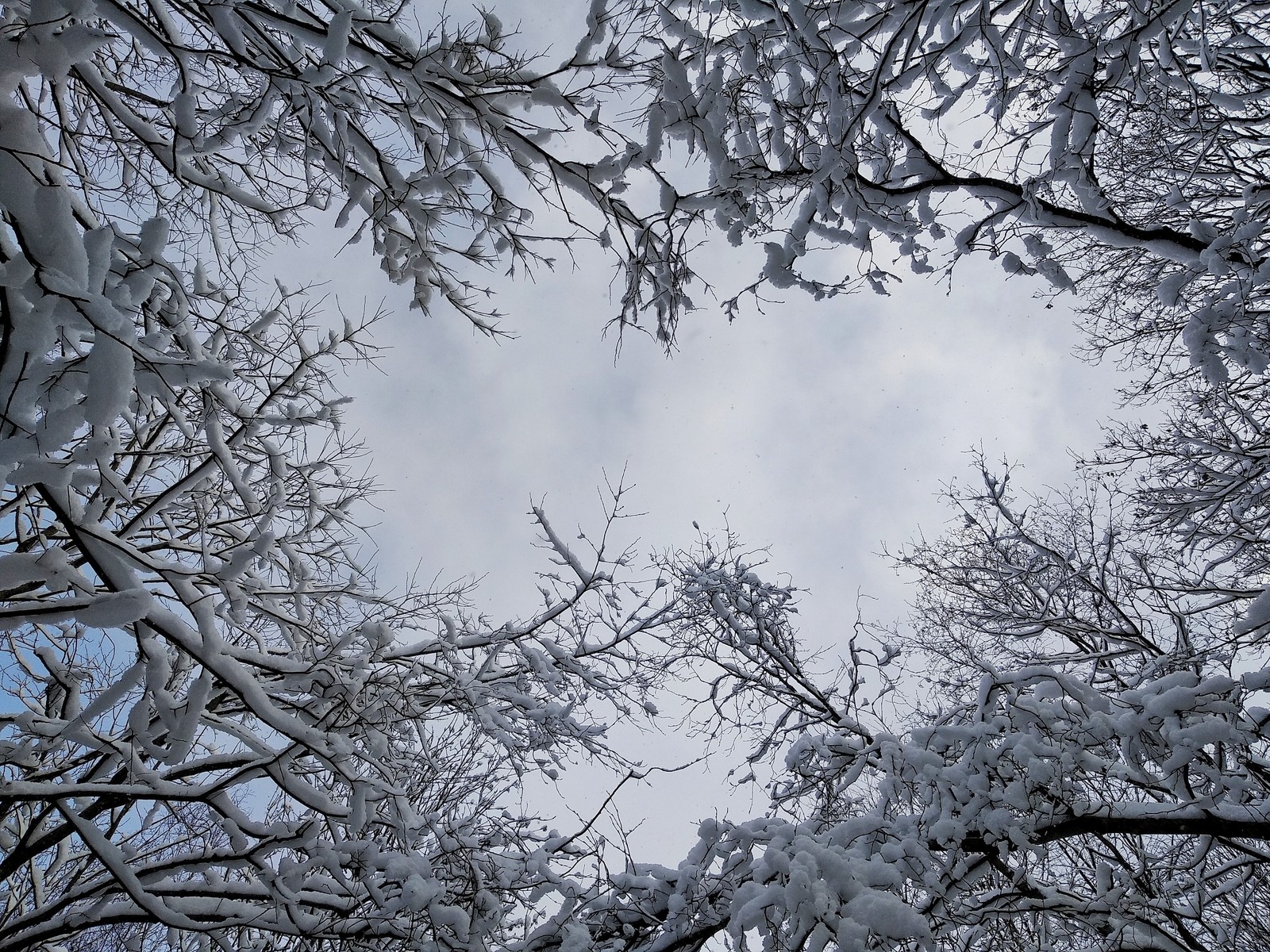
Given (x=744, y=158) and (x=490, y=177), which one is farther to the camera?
→ (x=490, y=177)

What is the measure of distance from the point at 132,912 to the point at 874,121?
5.77 meters

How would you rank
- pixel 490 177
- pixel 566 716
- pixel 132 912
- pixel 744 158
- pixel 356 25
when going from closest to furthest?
pixel 356 25 → pixel 744 158 → pixel 490 177 → pixel 132 912 → pixel 566 716

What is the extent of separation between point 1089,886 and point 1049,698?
357 cm

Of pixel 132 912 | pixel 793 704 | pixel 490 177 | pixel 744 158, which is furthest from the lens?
pixel 793 704

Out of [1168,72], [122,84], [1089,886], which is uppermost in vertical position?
[122,84]

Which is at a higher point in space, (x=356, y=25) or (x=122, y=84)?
(x=122, y=84)

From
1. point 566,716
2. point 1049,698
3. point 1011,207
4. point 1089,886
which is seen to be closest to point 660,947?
point 1049,698

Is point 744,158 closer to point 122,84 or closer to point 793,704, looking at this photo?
point 122,84

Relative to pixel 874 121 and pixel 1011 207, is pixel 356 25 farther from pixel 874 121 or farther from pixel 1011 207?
pixel 1011 207

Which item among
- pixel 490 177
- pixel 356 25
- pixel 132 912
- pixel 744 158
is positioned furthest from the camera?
pixel 132 912

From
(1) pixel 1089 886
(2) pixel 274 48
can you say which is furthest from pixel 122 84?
(1) pixel 1089 886

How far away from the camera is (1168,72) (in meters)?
3.01

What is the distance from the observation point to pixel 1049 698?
3.13 meters

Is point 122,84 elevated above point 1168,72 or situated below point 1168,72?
above
